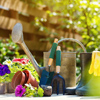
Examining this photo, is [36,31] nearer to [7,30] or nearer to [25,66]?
[7,30]

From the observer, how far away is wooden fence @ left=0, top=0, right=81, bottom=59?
2414mm

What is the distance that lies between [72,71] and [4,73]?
31 cm

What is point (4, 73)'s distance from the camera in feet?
3.48

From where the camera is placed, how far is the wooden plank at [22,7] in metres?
2.38

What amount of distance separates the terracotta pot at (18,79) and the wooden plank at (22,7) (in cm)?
141

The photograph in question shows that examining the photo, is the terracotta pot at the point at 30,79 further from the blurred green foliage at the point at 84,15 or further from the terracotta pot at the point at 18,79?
the blurred green foliage at the point at 84,15

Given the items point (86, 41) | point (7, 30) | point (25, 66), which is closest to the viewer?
point (25, 66)

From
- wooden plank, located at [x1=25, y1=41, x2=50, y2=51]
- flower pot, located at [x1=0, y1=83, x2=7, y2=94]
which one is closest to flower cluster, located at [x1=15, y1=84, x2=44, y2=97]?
flower pot, located at [x1=0, y1=83, x2=7, y2=94]

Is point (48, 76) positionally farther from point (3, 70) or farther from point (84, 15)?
point (84, 15)

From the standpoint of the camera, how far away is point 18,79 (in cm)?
106

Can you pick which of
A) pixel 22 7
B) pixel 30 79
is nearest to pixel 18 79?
pixel 30 79

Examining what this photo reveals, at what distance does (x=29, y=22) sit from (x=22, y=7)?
1.01ft

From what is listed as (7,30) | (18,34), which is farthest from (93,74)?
(7,30)

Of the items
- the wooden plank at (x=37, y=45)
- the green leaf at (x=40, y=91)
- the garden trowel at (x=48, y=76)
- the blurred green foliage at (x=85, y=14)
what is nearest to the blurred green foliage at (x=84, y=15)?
the blurred green foliage at (x=85, y=14)
